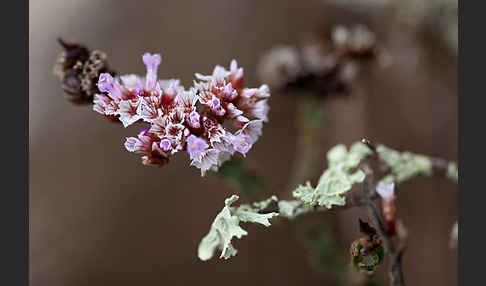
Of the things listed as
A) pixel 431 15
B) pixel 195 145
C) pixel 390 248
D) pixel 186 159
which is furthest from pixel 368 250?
pixel 431 15

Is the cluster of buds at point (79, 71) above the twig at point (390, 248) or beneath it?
above

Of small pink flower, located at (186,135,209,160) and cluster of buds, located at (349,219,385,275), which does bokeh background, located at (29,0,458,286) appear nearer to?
cluster of buds, located at (349,219,385,275)

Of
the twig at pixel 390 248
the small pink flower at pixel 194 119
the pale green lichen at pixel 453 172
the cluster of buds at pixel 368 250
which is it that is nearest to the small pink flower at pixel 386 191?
the twig at pixel 390 248

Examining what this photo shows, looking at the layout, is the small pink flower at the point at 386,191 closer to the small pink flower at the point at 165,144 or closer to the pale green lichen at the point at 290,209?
the pale green lichen at the point at 290,209

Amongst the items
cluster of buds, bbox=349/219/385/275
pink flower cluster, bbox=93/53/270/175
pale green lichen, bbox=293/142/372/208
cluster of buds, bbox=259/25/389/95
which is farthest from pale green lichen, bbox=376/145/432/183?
cluster of buds, bbox=259/25/389/95

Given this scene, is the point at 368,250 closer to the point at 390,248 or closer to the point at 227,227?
the point at 390,248
